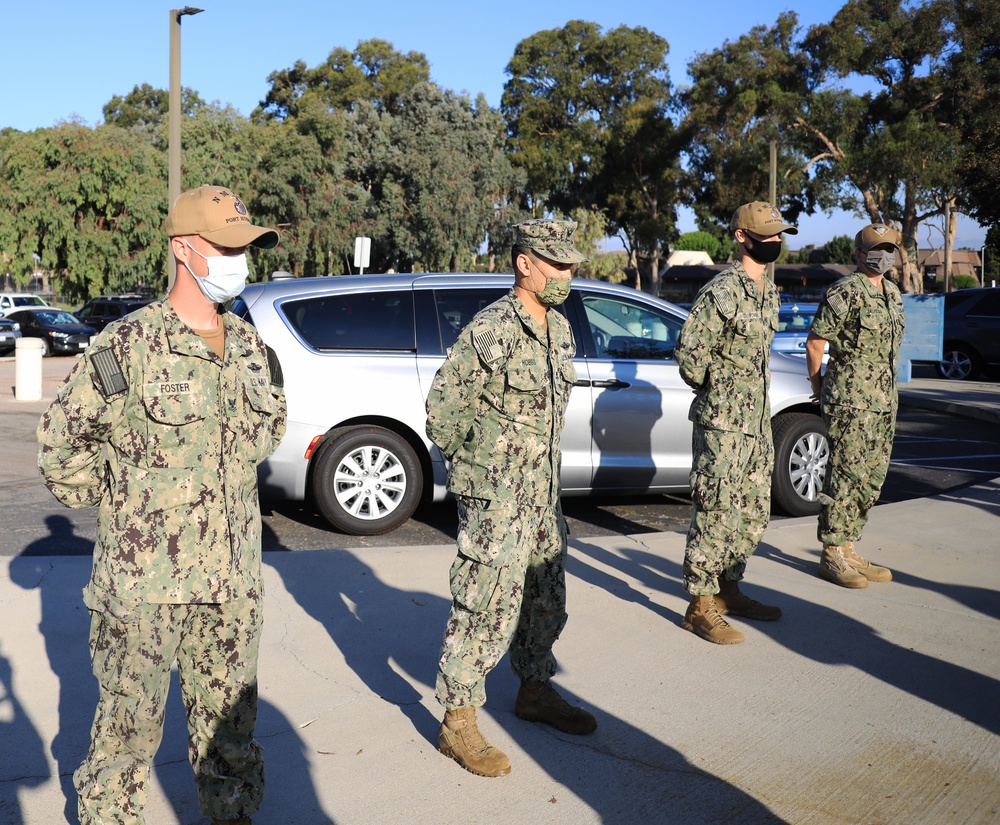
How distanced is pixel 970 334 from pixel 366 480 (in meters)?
15.6

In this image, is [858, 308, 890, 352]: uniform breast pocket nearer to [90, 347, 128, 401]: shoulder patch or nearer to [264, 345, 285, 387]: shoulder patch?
[264, 345, 285, 387]: shoulder patch

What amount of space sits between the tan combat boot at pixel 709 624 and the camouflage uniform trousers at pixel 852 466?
1183 mm

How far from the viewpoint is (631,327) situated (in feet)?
25.6

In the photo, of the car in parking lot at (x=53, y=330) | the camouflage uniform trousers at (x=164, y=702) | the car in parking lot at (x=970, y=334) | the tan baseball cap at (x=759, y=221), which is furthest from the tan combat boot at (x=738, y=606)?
the car in parking lot at (x=53, y=330)

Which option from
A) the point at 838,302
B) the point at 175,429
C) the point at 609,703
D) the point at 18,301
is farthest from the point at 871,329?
the point at 18,301

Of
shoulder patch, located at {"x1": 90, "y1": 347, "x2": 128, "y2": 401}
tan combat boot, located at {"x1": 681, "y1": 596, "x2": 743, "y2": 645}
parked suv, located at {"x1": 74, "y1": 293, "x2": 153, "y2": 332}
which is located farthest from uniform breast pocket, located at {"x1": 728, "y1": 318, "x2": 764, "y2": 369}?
parked suv, located at {"x1": 74, "y1": 293, "x2": 153, "y2": 332}

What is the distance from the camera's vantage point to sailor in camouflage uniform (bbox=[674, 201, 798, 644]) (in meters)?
5.05

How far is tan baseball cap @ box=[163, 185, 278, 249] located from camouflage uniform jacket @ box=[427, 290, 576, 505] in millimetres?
981

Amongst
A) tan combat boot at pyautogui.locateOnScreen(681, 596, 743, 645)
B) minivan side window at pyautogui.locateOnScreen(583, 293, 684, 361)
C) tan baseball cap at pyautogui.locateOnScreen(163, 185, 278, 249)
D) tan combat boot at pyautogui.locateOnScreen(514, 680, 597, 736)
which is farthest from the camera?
minivan side window at pyautogui.locateOnScreen(583, 293, 684, 361)

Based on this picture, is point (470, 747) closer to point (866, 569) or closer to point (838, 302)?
point (866, 569)

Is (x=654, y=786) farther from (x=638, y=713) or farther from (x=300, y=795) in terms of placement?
(x=300, y=795)

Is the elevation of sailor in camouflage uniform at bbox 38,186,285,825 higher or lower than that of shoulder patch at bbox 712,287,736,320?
lower

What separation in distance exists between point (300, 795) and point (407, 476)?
3.99m

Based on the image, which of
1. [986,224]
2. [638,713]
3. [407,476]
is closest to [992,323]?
[986,224]
